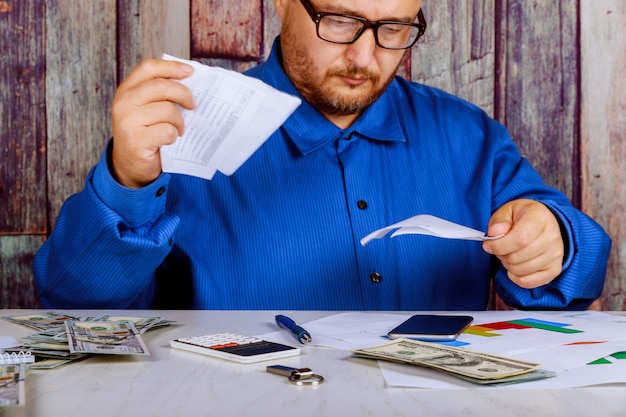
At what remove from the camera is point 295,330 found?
1.11 m

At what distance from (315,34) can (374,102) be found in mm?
204

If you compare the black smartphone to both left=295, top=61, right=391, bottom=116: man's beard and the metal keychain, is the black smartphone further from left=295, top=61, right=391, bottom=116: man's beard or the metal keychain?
left=295, top=61, right=391, bottom=116: man's beard

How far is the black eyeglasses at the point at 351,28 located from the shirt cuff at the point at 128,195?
0.50m

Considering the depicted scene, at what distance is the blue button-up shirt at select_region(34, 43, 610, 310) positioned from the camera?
1.55m

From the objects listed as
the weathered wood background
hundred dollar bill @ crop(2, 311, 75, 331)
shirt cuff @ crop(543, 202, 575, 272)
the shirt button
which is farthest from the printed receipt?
the weathered wood background

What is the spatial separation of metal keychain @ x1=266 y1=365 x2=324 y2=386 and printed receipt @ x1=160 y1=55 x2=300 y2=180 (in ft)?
1.59

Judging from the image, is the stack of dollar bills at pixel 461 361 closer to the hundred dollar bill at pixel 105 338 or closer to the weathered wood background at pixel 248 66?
the hundred dollar bill at pixel 105 338

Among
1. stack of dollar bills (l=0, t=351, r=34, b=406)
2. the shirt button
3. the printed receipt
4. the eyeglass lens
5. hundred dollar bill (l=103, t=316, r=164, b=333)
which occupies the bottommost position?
stack of dollar bills (l=0, t=351, r=34, b=406)

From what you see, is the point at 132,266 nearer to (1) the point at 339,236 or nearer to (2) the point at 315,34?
(1) the point at 339,236

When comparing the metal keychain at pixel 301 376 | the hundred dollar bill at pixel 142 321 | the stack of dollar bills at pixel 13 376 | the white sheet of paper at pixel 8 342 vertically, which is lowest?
the metal keychain at pixel 301 376

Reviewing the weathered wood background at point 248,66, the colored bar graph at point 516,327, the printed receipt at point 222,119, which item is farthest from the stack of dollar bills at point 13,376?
the weathered wood background at point 248,66

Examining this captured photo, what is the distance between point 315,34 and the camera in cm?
172

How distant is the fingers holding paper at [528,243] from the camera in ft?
4.50

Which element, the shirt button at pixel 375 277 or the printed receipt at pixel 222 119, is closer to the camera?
the printed receipt at pixel 222 119
